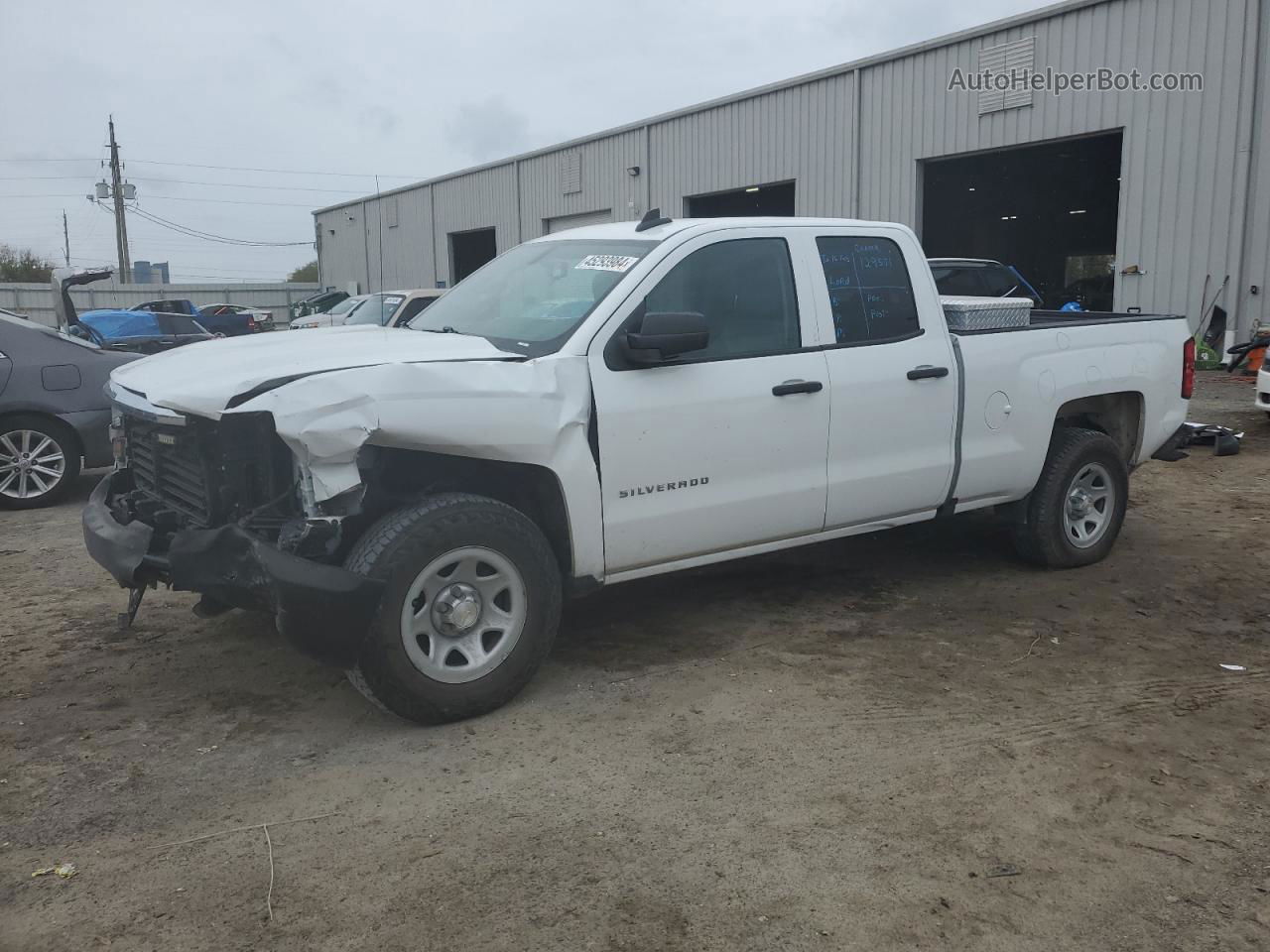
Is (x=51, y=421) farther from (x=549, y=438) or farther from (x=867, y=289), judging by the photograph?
(x=867, y=289)

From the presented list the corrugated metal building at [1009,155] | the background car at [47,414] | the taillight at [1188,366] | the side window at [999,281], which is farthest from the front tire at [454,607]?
the corrugated metal building at [1009,155]

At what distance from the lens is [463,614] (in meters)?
4.05

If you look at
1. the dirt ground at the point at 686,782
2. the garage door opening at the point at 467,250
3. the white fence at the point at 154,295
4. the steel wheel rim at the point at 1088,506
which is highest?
the garage door opening at the point at 467,250

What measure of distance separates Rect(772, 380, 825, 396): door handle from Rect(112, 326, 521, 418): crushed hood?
48.3 inches

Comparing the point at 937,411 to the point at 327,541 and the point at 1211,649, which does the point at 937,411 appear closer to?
the point at 1211,649

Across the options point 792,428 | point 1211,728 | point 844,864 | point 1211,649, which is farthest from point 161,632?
point 1211,649

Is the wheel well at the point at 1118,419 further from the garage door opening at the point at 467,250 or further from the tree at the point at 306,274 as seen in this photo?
the tree at the point at 306,274

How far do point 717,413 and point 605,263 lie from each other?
838mm

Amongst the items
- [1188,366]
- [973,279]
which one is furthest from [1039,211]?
[1188,366]

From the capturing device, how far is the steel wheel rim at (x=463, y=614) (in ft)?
13.0

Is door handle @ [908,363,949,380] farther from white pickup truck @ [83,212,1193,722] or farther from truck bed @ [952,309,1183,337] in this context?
truck bed @ [952,309,1183,337]

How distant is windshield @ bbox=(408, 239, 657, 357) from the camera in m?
4.53

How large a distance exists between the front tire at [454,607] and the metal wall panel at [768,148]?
58.7ft

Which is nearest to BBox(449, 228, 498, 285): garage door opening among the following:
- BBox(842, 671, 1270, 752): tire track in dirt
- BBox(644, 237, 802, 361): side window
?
BBox(644, 237, 802, 361): side window
